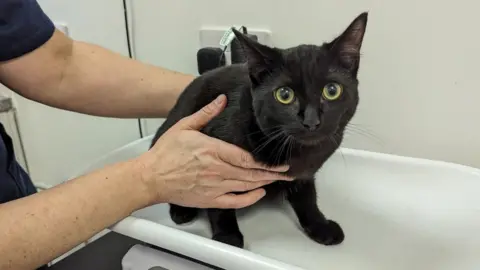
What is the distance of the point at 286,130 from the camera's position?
598 mm

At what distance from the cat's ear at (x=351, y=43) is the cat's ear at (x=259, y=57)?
7cm

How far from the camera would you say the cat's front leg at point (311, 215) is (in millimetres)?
683

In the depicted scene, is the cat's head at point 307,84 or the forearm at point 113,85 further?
the forearm at point 113,85

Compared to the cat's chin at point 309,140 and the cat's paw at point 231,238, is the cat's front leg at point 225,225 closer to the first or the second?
the cat's paw at point 231,238

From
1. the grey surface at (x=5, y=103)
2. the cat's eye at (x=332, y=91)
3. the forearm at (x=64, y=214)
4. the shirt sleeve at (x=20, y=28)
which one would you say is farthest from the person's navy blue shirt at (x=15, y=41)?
the grey surface at (x=5, y=103)

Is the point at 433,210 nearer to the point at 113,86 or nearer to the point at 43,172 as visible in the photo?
the point at 113,86

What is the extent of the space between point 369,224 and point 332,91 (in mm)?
227

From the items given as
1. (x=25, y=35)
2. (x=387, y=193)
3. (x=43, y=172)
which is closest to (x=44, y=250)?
(x=25, y=35)

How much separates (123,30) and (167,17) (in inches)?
5.5

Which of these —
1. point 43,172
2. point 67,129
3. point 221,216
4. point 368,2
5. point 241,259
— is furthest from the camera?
point 43,172

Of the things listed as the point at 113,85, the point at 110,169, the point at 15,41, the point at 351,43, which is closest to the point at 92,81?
the point at 113,85

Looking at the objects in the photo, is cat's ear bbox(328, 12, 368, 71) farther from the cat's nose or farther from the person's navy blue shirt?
the person's navy blue shirt

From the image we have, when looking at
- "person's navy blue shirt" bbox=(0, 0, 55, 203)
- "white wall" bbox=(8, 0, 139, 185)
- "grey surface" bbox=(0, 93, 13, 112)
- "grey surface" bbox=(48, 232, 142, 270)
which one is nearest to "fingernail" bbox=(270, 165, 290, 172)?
"grey surface" bbox=(48, 232, 142, 270)

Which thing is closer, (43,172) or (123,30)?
(123,30)
